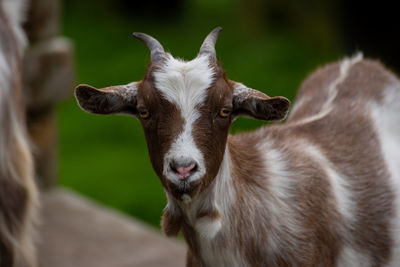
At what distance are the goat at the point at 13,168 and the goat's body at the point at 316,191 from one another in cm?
166

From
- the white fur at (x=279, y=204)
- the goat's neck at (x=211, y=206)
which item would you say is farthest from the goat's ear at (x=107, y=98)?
the white fur at (x=279, y=204)

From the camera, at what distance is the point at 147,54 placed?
11.9 metres

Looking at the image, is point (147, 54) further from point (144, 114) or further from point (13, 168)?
point (144, 114)

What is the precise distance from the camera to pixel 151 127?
9.01 ft

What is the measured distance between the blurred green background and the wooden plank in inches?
34.7

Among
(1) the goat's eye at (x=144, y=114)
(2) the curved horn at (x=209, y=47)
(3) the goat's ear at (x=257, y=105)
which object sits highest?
(2) the curved horn at (x=209, y=47)

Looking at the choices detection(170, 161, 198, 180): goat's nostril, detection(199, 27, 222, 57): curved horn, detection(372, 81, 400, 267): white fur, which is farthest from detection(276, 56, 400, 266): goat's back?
detection(170, 161, 198, 180): goat's nostril

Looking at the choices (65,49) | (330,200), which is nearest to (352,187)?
(330,200)

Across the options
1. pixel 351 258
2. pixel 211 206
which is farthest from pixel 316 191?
pixel 211 206

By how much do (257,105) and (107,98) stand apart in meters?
0.58

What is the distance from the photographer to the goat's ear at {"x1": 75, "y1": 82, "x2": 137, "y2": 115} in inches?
108

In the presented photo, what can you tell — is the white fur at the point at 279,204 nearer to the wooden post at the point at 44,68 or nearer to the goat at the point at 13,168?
the goat at the point at 13,168

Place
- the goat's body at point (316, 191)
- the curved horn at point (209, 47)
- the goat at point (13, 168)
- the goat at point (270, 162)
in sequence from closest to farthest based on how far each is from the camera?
the goat at point (270, 162), the curved horn at point (209, 47), the goat's body at point (316, 191), the goat at point (13, 168)

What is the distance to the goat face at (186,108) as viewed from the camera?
2.63 metres
